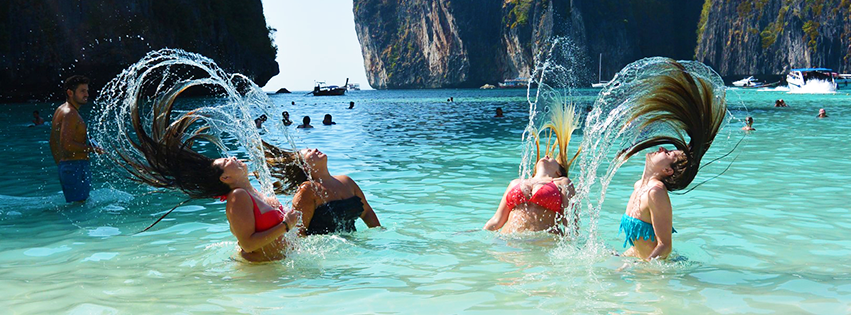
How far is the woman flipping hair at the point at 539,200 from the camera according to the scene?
6.28 meters

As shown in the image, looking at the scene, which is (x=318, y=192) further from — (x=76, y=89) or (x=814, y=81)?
(x=814, y=81)

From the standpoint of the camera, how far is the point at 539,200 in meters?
6.29

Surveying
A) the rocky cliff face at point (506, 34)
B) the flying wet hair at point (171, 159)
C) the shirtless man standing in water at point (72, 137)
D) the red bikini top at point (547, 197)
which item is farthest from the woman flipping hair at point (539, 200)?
the rocky cliff face at point (506, 34)

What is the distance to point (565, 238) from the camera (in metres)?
6.34

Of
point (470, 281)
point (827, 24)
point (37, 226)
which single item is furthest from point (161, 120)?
point (827, 24)

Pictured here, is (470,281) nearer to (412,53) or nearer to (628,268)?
(628,268)

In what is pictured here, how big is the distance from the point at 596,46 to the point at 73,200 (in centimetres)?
14789

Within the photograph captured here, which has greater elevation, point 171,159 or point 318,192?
point 171,159

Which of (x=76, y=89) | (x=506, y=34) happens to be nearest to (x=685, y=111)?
(x=76, y=89)

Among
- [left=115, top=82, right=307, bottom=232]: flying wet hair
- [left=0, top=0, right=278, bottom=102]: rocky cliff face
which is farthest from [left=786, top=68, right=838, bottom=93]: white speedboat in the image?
[left=115, top=82, right=307, bottom=232]: flying wet hair

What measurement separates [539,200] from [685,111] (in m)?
1.64

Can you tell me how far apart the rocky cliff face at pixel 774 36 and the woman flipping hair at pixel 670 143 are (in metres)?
124

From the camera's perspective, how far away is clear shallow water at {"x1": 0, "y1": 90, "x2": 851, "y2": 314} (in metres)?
4.90

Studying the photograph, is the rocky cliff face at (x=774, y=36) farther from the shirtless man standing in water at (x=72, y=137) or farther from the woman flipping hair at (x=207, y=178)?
the woman flipping hair at (x=207, y=178)
